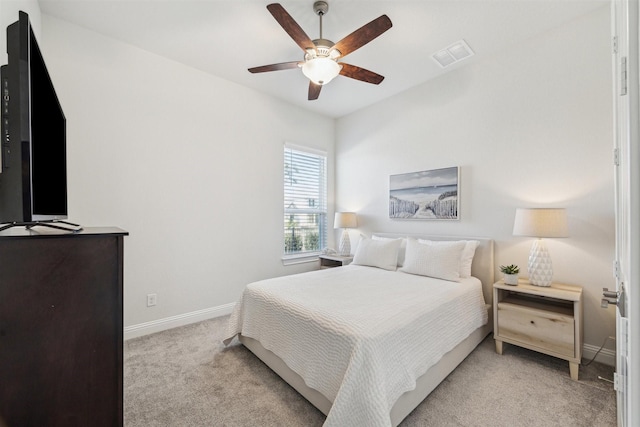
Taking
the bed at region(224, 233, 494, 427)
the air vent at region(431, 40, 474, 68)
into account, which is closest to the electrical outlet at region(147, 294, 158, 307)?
the bed at region(224, 233, 494, 427)

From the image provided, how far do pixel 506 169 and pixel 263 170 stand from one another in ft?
9.20

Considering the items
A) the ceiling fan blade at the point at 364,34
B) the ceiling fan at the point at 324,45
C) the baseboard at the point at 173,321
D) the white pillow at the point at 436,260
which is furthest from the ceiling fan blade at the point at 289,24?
the baseboard at the point at 173,321

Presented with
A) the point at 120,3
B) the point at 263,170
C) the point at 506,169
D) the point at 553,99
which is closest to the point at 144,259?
the point at 263,170

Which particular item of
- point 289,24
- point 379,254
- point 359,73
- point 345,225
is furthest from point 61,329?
point 345,225

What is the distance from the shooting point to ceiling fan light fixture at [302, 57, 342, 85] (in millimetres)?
2018

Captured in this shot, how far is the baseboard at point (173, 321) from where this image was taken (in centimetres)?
265

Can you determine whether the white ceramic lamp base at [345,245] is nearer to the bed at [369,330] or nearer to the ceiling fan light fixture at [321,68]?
the bed at [369,330]

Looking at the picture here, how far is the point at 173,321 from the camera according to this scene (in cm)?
290

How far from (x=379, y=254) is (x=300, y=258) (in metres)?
1.36

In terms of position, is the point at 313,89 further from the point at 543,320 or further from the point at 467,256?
the point at 543,320

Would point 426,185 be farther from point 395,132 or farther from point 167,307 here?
point 167,307

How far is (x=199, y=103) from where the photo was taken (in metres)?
3.12

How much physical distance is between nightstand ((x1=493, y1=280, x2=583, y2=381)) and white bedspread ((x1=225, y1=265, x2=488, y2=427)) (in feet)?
0.65

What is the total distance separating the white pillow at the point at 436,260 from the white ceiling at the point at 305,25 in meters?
1.98
